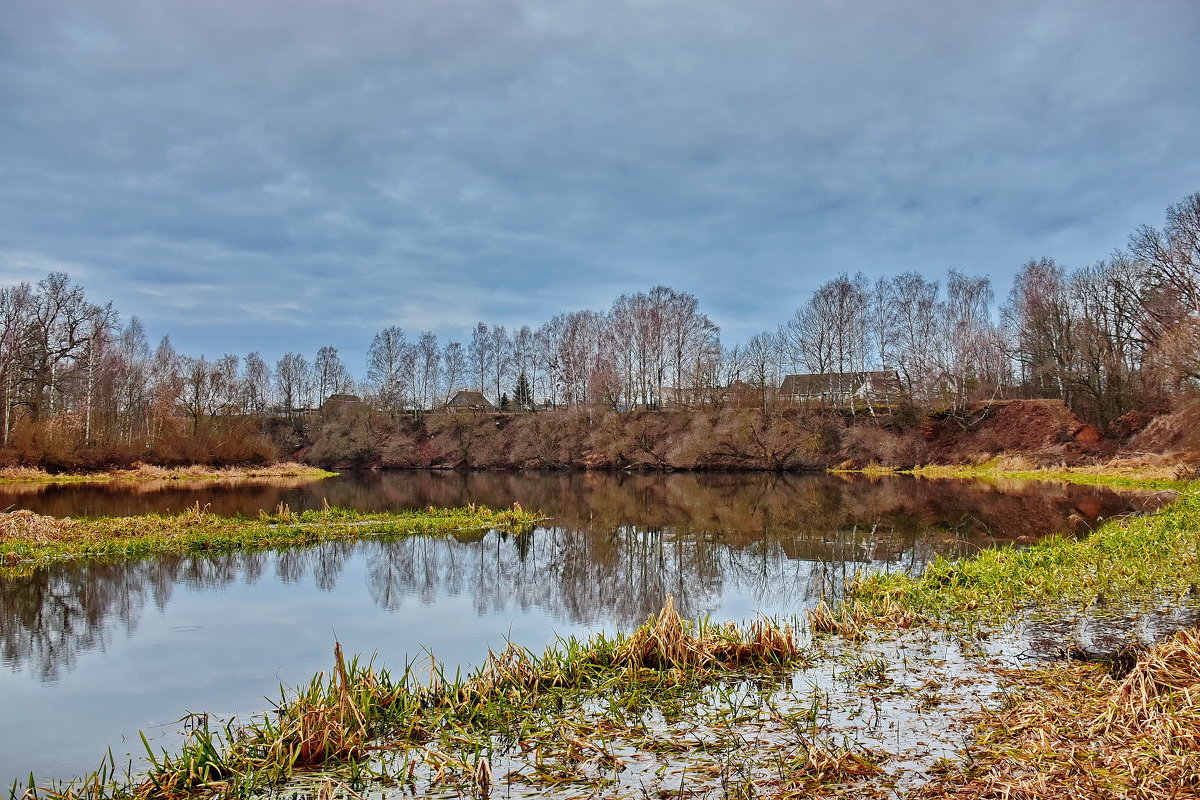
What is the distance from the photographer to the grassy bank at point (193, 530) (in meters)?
15.5

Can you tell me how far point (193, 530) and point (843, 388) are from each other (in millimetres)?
53178

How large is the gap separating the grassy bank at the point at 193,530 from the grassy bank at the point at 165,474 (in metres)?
28.4

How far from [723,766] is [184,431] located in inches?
2391

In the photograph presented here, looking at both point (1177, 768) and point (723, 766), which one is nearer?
point (1177, 768)

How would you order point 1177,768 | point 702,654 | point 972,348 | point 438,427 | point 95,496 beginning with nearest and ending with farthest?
point 1177,768 < point 702,654 < point 95,496 < point 972,348 < point 438,427

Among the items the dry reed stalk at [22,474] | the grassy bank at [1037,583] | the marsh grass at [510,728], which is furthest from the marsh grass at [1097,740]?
the dry reed stalk at [22,474]

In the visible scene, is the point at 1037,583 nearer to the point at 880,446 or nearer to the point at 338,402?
the point at 880,446

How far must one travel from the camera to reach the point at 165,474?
45469 mm

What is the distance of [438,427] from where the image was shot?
7144 centimetres

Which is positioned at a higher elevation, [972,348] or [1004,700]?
[972,348]

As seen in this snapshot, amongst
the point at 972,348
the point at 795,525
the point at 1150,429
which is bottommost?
the point at 795,525

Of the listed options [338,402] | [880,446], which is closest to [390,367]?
[338,402]

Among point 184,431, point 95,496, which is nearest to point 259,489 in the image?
point 95,496

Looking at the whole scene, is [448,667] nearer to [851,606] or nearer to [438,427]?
[851,606]
